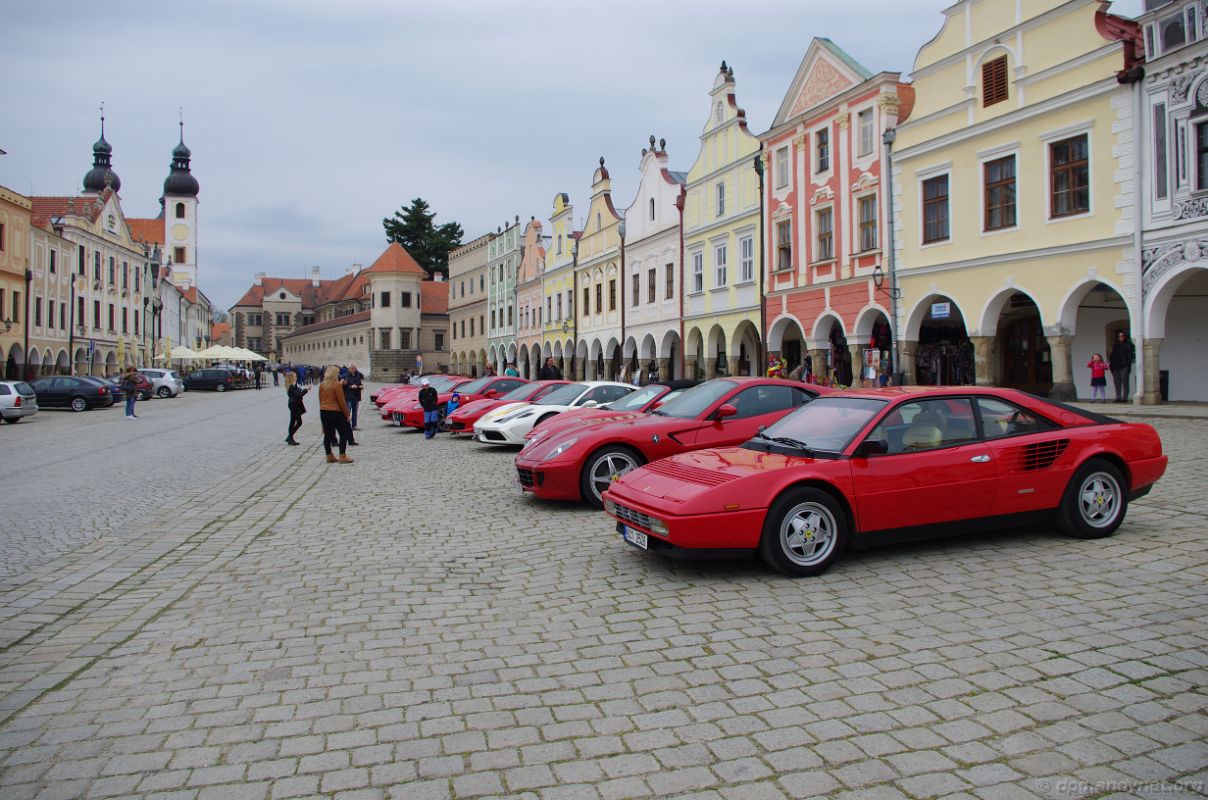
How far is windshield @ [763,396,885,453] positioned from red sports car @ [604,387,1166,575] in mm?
15

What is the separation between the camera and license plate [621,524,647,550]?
21.5 feet

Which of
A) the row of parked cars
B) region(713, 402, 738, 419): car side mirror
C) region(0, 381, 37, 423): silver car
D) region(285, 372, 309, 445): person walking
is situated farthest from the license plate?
region(0, 381, 37, 423): silver car


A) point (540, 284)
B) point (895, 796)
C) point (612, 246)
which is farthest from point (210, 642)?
point (540, 284)

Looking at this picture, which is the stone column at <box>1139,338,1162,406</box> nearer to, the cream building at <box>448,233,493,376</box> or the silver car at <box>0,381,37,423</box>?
the silver car at <box>0,381,37,423</box>

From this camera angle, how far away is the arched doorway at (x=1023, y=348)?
25.4m

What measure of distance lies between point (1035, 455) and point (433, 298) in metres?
92.1

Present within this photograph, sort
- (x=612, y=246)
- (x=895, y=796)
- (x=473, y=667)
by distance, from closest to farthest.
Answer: (x=895, y=796) < (x=473, y=667) < (x=612, y=246)

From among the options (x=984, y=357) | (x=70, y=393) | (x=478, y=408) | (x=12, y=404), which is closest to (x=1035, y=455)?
(x=478, y=408)

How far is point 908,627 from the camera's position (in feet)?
16.9

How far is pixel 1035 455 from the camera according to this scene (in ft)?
23.0

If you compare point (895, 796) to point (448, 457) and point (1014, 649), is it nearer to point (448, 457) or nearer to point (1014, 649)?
point (1014, 649)

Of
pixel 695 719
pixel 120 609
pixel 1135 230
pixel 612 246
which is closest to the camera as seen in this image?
pixel 695 719

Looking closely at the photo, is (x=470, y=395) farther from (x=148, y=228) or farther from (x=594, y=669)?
(x=148, y=228)

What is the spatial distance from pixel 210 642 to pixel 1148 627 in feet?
18.3
